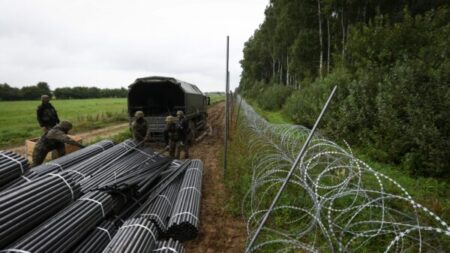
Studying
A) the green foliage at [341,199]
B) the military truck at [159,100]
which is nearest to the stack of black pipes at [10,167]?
the green foliage at [341,199]

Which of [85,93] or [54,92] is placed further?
[85,93]

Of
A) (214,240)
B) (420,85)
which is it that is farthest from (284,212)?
(420,85)

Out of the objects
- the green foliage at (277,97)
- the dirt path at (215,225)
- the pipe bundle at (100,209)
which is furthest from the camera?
the green foliage at (277,97)

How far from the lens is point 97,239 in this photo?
406cm

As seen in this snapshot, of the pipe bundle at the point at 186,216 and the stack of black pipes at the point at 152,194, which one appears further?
the stack of black pipes at the point at 152,194

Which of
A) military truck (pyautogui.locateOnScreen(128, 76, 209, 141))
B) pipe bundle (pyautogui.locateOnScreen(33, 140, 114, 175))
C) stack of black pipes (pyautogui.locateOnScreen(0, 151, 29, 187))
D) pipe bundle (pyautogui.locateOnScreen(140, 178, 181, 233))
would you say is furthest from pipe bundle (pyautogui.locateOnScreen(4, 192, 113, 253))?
military truck (pyautogui.locateOnScreen(128, 76, 209, 141))

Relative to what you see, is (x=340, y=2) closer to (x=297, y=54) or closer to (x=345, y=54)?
(x=345, y=54)

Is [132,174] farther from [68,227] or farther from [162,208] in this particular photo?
[68,227]

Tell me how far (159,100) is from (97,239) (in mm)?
10614

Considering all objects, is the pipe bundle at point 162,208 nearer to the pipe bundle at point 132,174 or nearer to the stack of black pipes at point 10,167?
the pipe bundle at point 132,174

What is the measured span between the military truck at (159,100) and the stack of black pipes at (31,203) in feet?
24.0

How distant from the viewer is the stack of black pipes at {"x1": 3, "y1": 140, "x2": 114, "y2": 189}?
489 centimetres

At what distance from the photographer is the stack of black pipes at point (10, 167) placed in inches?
172

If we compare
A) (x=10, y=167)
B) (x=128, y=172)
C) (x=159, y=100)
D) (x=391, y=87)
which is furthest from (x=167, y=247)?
(x=159, y=100)
